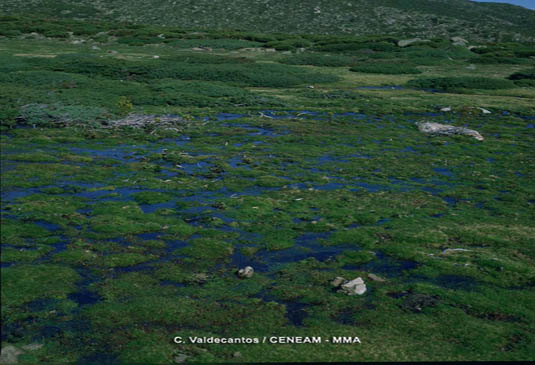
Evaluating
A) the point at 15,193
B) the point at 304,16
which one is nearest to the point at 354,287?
the point at 15,193

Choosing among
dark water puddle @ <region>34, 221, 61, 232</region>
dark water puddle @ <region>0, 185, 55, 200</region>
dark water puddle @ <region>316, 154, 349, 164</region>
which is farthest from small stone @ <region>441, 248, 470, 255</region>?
dark water puddle @ <region>0, 185, 55, 200</region>

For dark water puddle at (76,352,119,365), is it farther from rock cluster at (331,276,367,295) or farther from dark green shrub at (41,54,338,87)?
dark green shrub at (41,54,338,87)

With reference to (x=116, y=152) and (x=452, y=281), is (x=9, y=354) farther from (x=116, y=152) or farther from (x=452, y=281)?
(x=116, y=152)

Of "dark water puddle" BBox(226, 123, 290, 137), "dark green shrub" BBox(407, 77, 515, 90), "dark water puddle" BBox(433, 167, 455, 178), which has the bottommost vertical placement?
"dark water puddle" BBox(226, 123, 290, 137)

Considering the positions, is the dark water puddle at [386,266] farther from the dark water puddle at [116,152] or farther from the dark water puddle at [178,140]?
the dark water puddle at [178,140]

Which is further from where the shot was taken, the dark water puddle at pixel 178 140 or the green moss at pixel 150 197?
the dark water puddle at pixel 178 140

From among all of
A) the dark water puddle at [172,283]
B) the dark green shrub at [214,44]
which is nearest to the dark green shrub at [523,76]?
the dark green shrub at [214,44]
